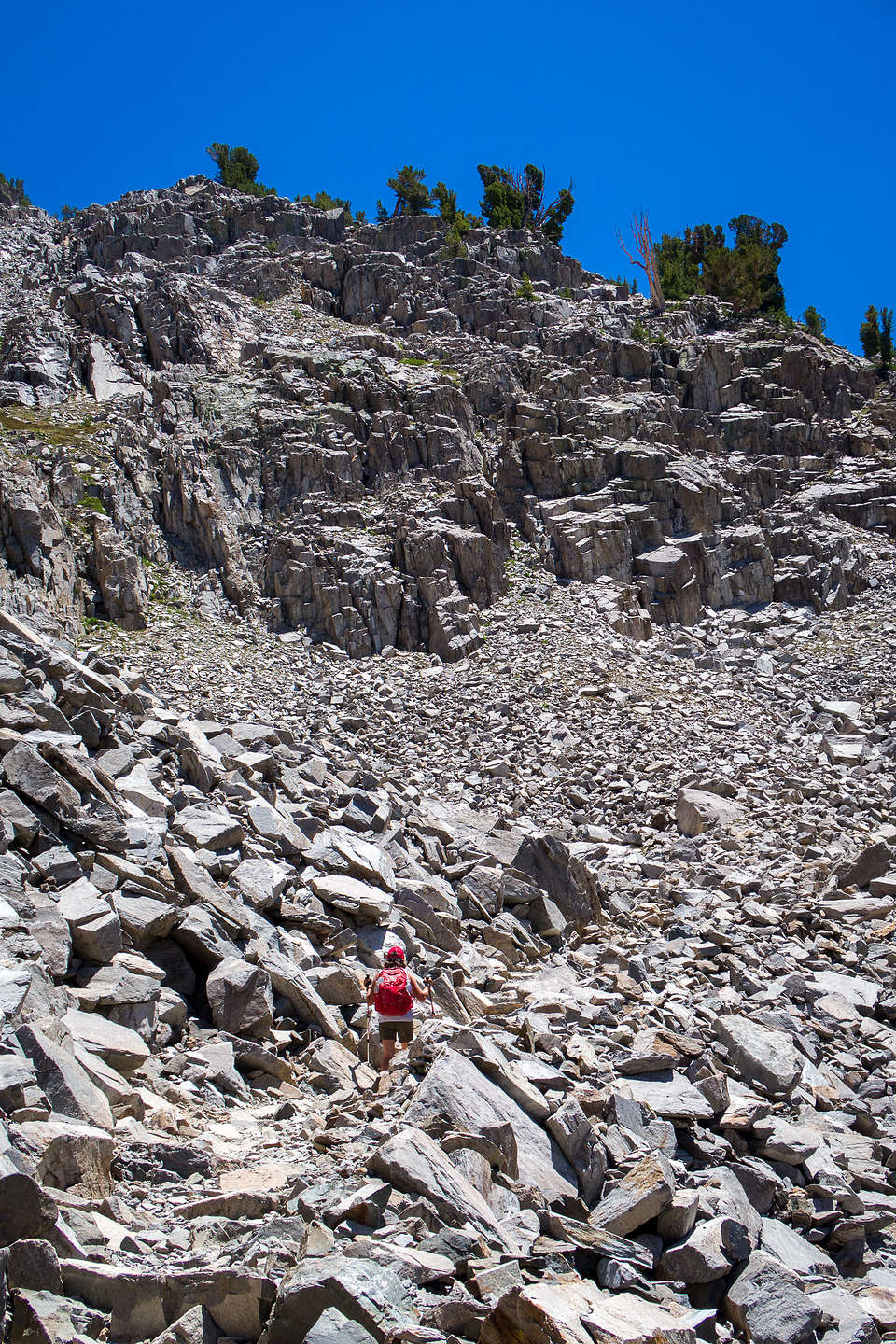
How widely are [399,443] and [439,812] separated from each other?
22577 millimetres

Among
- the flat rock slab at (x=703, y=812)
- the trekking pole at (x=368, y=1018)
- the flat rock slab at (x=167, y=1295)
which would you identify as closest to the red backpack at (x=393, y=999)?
the trekking pole at (x=368, y=1018)

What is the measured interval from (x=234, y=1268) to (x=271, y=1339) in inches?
16.8

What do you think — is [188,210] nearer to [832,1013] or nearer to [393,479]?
[393,479]

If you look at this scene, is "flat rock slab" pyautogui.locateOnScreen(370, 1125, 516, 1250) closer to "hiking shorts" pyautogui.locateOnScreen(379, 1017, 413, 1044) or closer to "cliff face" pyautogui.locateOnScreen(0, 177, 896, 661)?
"hiking shorts" pyautogui.locateOnScreen(379, 1017, 413, 1044)

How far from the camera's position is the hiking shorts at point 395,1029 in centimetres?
1039

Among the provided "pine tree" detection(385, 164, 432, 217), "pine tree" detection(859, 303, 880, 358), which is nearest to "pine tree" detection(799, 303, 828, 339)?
"pine tree" detection(859, 303, 880, 358)

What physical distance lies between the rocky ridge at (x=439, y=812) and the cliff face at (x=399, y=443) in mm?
215

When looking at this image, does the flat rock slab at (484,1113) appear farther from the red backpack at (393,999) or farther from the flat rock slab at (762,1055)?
the flat rock slab at (762,1055)

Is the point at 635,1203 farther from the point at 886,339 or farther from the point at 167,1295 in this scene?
the point at 886,339

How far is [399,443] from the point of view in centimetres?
4059

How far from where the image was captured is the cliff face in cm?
3500

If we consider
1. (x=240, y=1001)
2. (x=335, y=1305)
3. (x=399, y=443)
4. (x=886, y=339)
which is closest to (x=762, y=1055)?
(x=240, y=1001)

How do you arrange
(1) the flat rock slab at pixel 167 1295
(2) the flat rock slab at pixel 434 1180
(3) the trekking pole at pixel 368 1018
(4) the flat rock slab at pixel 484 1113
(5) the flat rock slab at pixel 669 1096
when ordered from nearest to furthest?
(1) the flat rock slab at pixel 167 1295, (2) the flat rock slab at pixel 434 1180, (4) the flat rock slab at pixel 484 1113, (5) the flat rock slab at pixel 669 1096, (3) the trekking pole at pixel 368 1018

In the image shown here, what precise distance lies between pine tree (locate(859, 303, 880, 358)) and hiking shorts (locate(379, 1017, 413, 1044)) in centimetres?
5267
